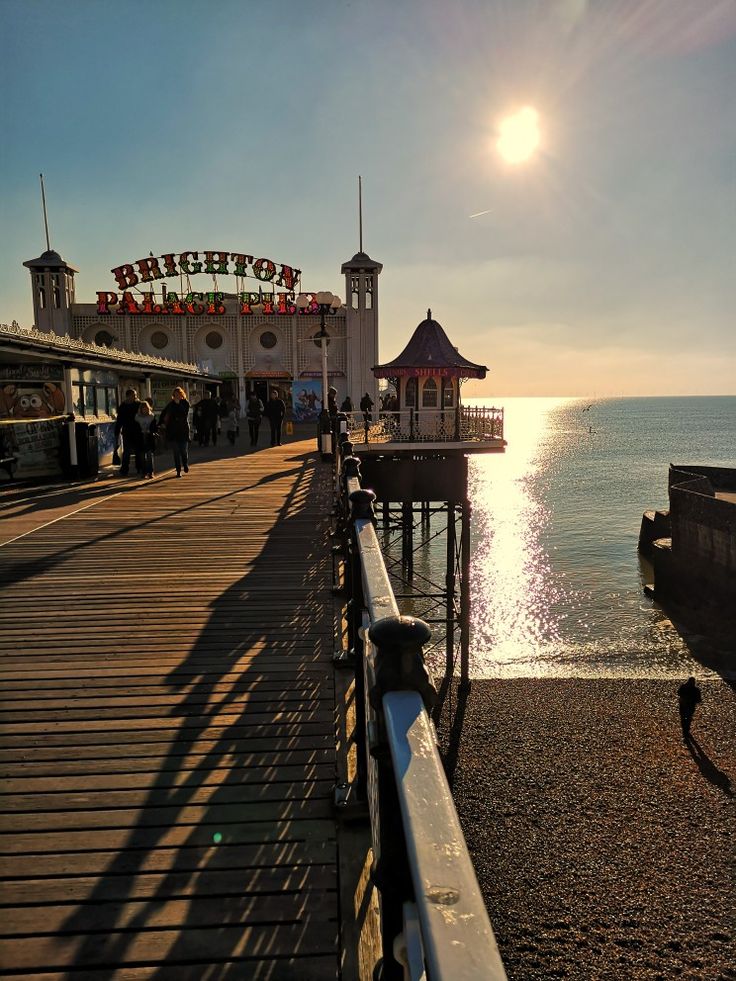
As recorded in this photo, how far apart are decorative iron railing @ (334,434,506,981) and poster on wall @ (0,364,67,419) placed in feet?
44.1

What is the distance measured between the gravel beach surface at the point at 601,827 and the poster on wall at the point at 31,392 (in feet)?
37.3

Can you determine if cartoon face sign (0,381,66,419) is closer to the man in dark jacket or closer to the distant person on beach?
the man in dark jacket

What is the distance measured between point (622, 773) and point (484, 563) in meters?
21.3

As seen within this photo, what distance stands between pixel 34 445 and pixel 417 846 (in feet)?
45.0

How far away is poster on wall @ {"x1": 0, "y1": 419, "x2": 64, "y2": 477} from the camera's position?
1238 centimetres

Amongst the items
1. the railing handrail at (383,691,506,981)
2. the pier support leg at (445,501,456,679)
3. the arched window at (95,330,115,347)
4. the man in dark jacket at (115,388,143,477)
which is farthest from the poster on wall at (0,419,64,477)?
the arched window at (95,330,115,347)

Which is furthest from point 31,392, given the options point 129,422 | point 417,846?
point 417,846

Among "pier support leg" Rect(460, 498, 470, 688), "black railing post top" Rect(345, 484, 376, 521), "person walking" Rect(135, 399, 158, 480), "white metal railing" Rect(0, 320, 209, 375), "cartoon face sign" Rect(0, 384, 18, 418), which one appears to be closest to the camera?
"black railing post top" Rect(345, 484, 376, 521)

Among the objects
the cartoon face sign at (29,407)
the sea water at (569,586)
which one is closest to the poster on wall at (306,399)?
the sea water at (569,586)

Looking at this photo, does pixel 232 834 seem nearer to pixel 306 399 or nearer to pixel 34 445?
pixel 34 445

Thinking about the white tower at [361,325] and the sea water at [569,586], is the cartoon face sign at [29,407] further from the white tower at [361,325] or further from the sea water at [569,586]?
the white tower at [361,325]

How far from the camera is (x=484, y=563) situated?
3394 centimetres

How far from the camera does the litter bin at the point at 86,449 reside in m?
13.3

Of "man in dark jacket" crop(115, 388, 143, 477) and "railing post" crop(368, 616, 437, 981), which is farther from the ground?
"man in dark jacket" crop(115, 388, 143, 477)
